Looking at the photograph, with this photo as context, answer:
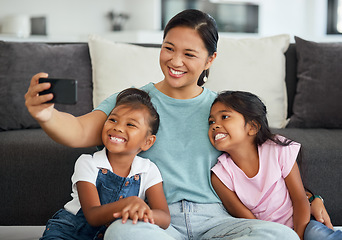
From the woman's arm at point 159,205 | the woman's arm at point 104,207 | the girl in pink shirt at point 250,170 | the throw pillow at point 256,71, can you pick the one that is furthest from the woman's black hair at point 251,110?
the throw pillow at point 256,71

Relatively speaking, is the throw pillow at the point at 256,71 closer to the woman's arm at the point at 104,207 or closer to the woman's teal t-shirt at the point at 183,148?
the woman's teal t-shirt at the point at 183,148

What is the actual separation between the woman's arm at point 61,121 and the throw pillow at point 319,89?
1.31m

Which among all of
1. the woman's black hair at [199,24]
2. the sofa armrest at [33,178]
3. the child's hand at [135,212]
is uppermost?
the woman's black hair at [199,24]

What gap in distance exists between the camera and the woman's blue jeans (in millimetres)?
1167

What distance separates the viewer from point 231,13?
629cm

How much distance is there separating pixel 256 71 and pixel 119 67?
71 cm

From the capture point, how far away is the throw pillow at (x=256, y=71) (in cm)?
Answer: 242

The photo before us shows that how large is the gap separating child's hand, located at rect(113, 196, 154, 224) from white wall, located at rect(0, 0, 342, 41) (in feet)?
16.2

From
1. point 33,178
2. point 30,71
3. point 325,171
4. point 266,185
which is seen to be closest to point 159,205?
point 266,185

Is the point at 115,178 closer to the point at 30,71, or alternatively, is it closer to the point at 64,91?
the point at 64,91

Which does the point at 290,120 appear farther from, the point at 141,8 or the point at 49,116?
the point at 141,8

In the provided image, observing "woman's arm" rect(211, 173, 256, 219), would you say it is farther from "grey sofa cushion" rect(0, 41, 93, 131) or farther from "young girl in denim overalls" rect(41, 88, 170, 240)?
"grey sofa cushion" rect(0, 41, 93, 131)

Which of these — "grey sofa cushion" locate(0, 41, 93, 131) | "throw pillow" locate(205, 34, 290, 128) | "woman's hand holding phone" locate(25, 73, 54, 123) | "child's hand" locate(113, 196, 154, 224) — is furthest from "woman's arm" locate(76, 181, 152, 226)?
"throw pillow" locate(205, 34, 290, 128)

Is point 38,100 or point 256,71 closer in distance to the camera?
point 38,100
